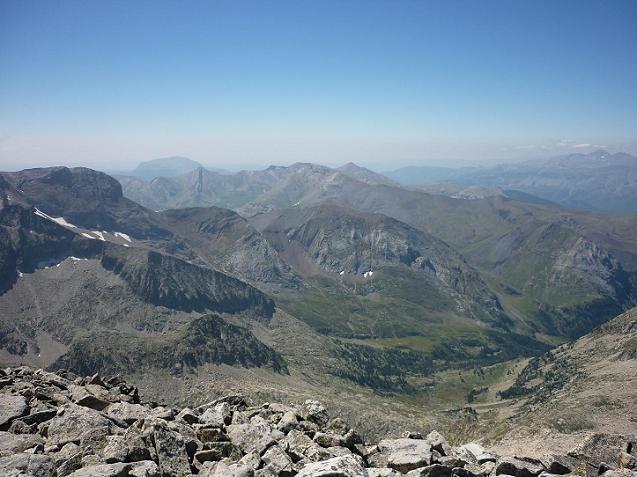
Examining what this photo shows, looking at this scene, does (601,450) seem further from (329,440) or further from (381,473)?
(329,440)

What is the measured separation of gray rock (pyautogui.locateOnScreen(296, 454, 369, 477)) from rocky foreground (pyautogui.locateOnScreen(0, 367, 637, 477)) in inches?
1.7

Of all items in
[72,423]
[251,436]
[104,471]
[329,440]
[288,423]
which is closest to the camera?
[104,471]

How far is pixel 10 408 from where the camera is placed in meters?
28.1

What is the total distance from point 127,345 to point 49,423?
190 meters

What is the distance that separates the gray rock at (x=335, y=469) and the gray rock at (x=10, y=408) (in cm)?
2036

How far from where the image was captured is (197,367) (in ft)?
634

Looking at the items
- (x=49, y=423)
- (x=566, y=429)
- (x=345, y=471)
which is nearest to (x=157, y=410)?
(x=49, y=423)

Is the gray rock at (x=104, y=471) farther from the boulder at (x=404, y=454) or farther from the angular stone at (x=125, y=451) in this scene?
the boulder at (x=404, y=454)

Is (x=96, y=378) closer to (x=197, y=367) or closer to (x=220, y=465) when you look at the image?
(x=220, y=465)

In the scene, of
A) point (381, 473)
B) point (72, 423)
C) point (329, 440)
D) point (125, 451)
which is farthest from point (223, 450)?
point (381, 473)

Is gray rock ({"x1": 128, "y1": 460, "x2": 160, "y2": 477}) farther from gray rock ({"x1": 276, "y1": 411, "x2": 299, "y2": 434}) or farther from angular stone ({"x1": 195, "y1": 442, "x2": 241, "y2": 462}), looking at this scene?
gray rock ({"x1": 276, "y1": 411, "x2": 299, "y2": 434})

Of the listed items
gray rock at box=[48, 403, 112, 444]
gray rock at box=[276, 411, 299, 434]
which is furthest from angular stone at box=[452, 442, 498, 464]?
gray rock at box=[48, 403, 112, 444]

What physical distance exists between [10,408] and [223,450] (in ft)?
51.4

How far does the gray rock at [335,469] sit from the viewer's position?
56.6ft
